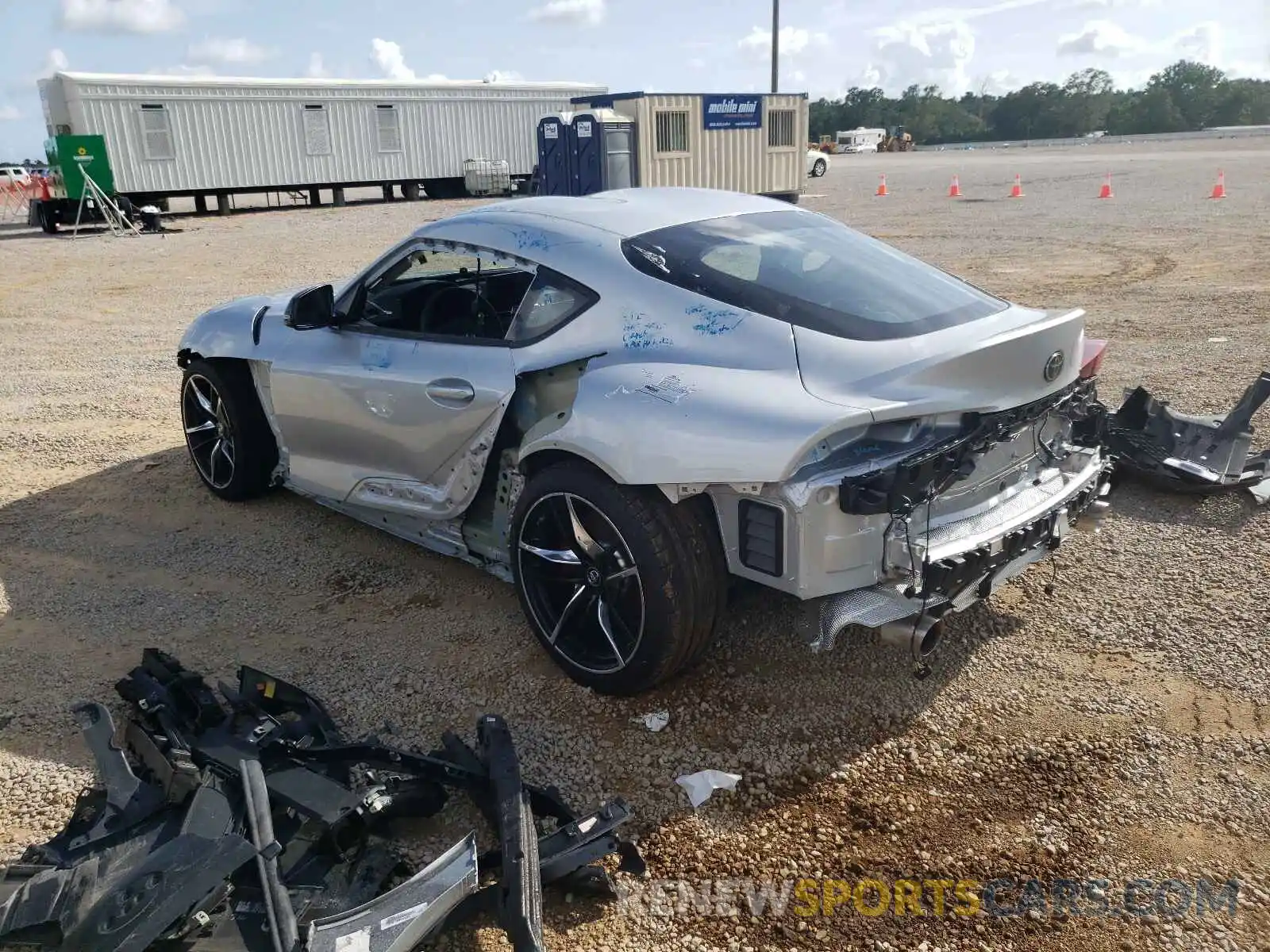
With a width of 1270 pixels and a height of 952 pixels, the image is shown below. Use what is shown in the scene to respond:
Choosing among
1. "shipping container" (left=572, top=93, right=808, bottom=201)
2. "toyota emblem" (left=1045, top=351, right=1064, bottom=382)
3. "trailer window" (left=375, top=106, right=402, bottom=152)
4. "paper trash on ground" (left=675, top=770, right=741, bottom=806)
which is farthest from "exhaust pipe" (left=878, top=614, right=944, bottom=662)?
"trailer window" (left=375, top=106, right=402, bottom=152)

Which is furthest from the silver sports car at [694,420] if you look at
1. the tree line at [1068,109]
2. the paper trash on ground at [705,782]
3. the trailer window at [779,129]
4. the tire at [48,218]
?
the tree line at [1068,109]

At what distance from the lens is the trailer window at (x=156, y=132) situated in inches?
909

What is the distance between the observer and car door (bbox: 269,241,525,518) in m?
3.71

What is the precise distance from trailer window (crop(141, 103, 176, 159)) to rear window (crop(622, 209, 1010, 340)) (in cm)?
2363

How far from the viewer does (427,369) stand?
12.6 feet

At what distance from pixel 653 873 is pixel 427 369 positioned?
207cm

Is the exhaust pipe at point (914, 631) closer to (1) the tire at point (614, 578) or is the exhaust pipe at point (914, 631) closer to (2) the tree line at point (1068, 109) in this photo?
(1) the tire at point (614, 578)

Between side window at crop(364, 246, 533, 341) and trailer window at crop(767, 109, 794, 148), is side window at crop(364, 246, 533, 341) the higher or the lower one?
the lower one

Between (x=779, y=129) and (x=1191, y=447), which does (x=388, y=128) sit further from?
(x=1191, y=447)

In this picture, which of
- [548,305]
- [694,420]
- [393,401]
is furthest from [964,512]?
[393,401]

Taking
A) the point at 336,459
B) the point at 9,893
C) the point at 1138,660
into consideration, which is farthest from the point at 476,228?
the point at 1138,660

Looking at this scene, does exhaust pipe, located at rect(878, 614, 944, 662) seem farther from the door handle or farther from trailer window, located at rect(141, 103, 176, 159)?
trailer window, located at rect(141, 103, 176, 159)

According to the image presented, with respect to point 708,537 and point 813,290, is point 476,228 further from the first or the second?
point 708,537

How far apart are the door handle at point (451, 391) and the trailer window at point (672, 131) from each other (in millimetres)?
18500
